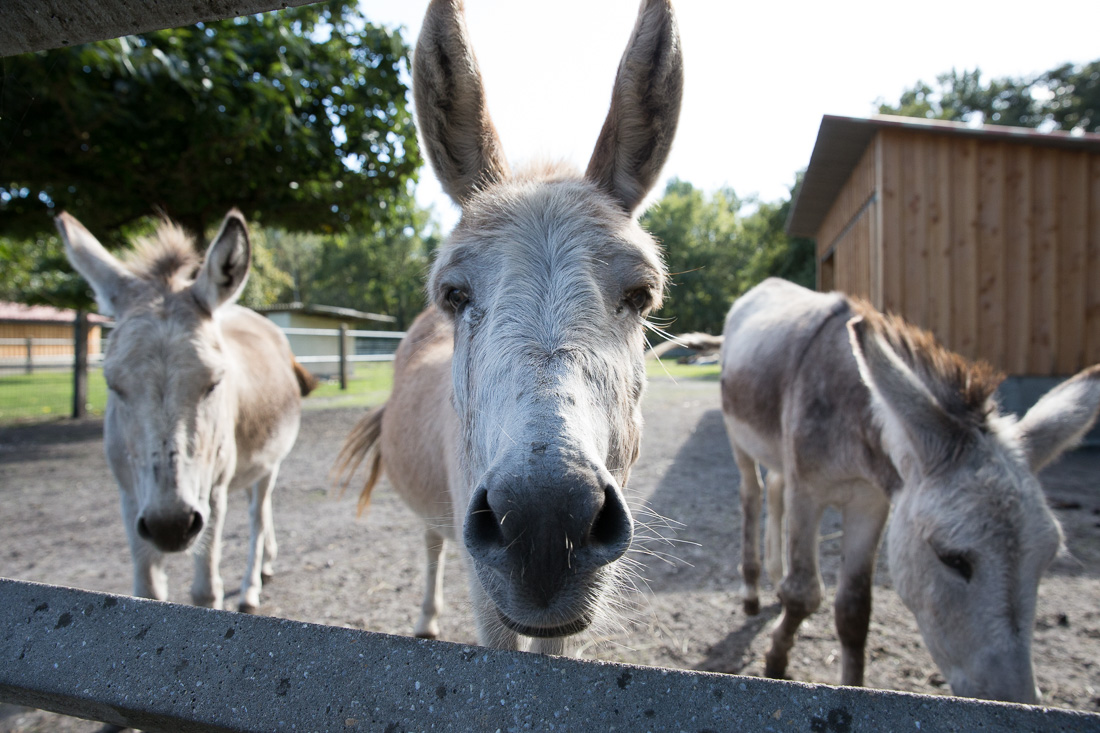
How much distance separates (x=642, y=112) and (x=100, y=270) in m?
3.27

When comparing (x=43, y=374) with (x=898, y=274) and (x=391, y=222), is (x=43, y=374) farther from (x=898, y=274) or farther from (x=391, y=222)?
(x=898, y=274)

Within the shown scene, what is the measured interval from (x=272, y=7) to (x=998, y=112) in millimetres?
50302

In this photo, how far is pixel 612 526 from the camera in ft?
3.67

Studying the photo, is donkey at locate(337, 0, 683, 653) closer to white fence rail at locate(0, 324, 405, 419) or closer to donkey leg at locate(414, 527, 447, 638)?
donkey leg at locate(414, 527, 447, 638)

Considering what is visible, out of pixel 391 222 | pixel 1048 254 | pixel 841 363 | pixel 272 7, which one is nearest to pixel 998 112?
pixel 1048 254

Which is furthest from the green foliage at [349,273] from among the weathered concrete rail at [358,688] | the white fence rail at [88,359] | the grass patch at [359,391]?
the weathered concrete rail at [358,688]

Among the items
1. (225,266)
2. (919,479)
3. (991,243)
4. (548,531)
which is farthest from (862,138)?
(548,531)

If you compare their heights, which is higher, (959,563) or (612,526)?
(612,526)

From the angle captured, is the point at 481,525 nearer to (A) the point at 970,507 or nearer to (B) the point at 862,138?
(A) the point at 970,507

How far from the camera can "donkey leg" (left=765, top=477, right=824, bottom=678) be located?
3.10 m

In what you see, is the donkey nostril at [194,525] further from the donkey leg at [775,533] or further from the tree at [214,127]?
the tree at [214,127]

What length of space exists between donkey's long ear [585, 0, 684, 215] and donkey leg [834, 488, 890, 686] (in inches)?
87.4

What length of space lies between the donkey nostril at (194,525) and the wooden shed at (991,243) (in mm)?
8421

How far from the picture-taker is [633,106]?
196 centimetres
